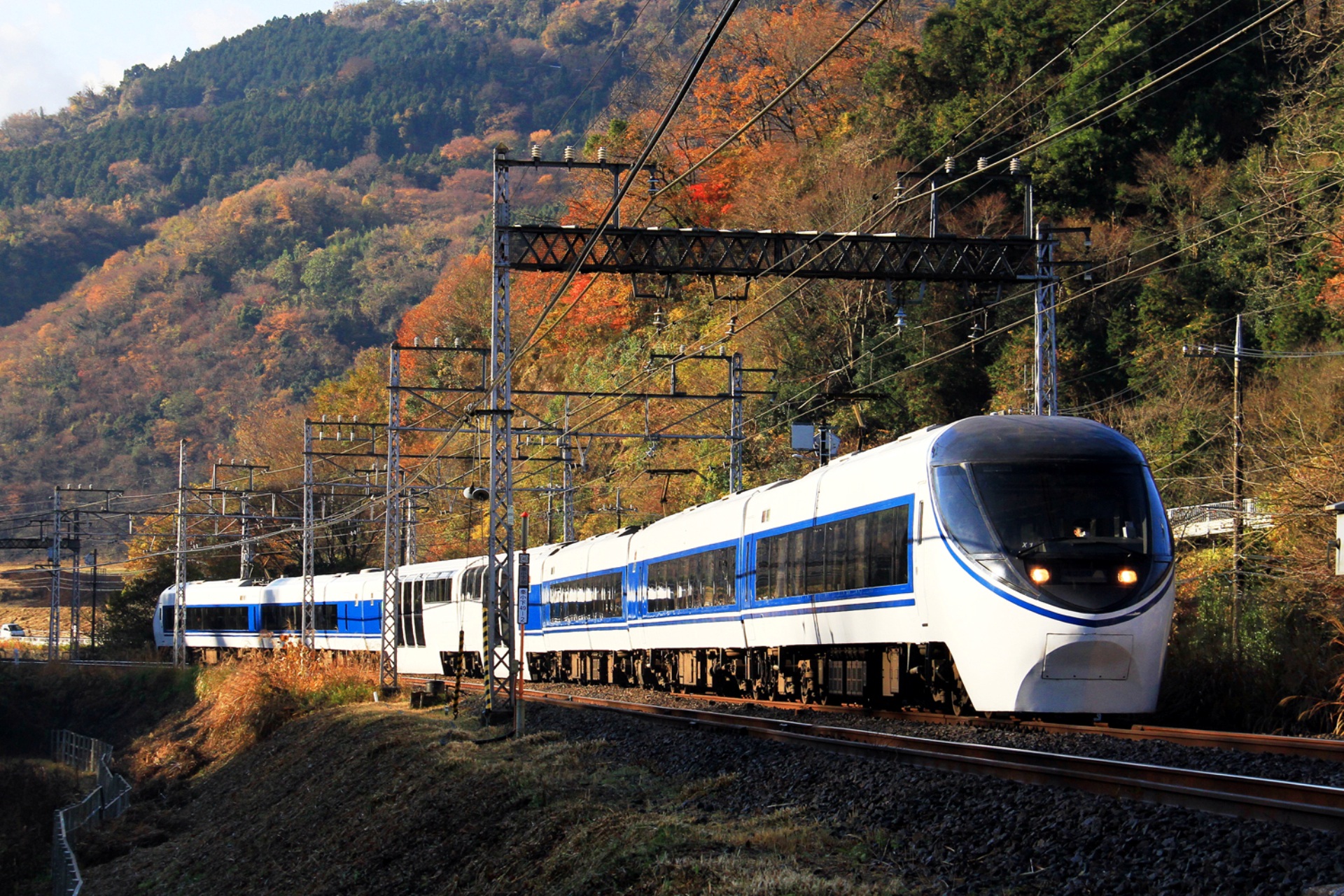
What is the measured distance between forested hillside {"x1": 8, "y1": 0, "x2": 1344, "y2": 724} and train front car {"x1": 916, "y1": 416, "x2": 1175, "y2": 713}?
2.96 meters

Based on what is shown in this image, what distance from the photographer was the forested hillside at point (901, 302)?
2900 cm

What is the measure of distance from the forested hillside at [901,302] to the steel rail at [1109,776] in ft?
16.3

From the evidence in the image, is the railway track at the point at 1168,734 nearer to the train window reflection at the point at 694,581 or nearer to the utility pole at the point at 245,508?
the train window reflection at the point at 694,581

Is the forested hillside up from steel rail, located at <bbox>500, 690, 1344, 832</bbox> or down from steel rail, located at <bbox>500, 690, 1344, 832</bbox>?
up

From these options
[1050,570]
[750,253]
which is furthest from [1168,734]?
[750,253]

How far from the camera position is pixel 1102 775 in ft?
30.8

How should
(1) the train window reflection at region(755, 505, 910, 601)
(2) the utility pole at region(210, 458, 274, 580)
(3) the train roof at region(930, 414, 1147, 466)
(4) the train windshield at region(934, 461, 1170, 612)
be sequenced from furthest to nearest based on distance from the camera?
(2) the utility pole at region(210, 458, 274, 580) < (1) the train window reflection at region(755, 505, 910, 601) < (3) the train roof at region(930, 414, 1147, 466) < (4) the train windshield at region(934, 461, 1170, 612)

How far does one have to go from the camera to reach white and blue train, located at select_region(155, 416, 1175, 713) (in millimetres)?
12883

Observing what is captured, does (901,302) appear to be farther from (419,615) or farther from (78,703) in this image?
(78,703)

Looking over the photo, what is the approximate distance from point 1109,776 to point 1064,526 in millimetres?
4245

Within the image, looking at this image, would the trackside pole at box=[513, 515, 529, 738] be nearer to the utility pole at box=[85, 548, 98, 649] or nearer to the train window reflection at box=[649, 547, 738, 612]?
the train window reflection at box=[649, 547, 738, 612]

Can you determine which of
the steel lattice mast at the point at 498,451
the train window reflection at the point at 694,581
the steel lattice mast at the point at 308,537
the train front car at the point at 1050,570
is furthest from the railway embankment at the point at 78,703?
the train front car at the point at 1050,570

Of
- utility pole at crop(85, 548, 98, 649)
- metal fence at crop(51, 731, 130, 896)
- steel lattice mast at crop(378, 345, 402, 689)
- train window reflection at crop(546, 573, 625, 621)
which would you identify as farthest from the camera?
utility pole at crop(85, 548, 98, 649)

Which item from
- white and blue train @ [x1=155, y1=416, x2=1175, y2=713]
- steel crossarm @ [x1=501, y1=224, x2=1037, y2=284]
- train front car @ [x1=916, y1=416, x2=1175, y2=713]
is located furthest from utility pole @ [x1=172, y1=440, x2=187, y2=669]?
train front car @ [x1=916, y1=416, x2=1175, y2=713]
